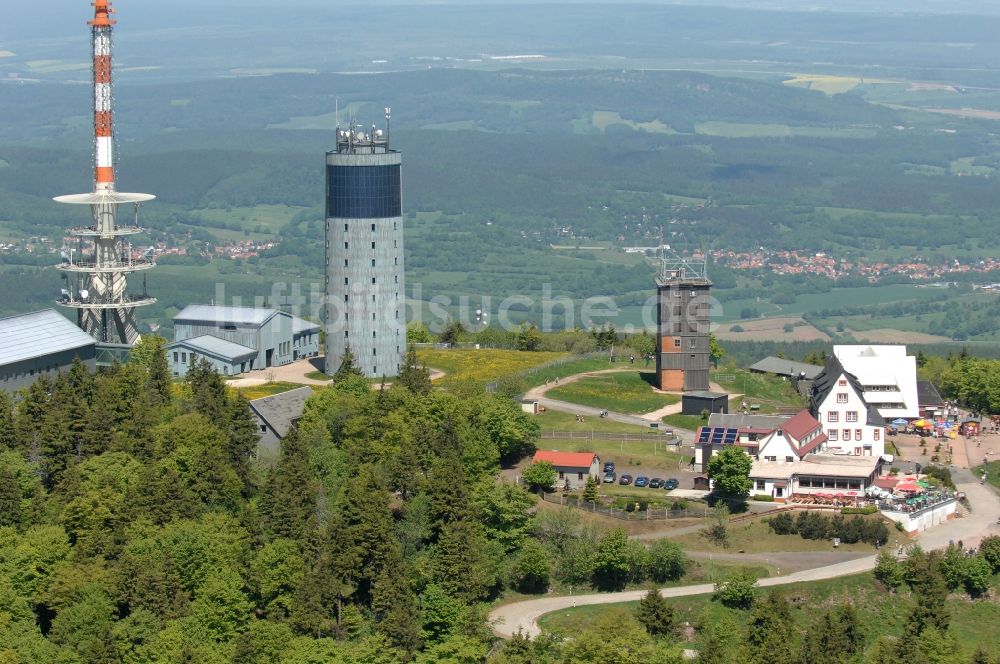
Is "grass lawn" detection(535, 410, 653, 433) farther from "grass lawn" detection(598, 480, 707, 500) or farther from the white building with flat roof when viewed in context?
the white building with flat roof

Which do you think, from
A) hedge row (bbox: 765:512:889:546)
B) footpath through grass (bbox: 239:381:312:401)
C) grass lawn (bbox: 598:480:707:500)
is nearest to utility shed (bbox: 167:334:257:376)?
footpath through grass (bbox: 239:381:312:401)

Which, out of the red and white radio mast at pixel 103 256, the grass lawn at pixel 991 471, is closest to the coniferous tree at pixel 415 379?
the red and white radio mast at pixel 103 256

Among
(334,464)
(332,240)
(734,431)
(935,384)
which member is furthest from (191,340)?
(935,384)

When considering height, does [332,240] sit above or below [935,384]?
above

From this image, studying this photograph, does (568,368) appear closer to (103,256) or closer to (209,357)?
(209,357)

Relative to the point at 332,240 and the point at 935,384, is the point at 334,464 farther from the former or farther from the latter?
the point at 935,384

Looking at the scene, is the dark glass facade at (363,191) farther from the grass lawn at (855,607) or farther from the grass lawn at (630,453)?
the grass lawn at (855,607)
